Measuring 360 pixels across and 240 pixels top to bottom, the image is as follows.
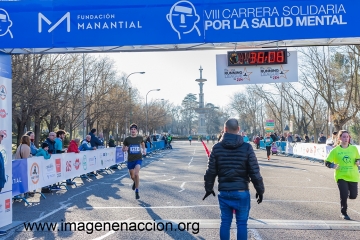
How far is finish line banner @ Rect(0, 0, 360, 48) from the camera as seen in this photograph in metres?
9.30

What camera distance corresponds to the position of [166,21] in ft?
31.3

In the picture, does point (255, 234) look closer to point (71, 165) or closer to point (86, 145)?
point (71, 165)

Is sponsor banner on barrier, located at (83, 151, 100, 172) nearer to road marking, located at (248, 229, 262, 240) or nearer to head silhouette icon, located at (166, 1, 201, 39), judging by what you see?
head silhouette icon, located at (166, 1, 201, 39)

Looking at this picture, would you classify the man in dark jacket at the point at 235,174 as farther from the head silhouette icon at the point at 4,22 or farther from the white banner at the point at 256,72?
the head silhouette icon at the point at 4,22

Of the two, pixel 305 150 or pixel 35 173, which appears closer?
pixel 35 173

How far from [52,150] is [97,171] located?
219 inches

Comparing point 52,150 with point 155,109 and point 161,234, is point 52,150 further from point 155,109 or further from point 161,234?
point 155,109

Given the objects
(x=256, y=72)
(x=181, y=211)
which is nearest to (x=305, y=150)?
(x=256, y=72)

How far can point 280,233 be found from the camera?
7.47m

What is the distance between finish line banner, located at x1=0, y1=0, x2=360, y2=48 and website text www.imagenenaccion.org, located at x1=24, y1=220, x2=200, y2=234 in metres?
3.80

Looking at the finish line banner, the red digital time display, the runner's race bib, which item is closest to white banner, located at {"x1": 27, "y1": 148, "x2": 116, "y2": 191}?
the runner's race bib

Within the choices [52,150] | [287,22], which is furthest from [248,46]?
[52,150]

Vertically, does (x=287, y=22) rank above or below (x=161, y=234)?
above

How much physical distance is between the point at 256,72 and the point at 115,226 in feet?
17.1
